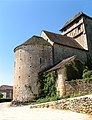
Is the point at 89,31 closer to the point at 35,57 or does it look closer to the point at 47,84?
the point at 35,57

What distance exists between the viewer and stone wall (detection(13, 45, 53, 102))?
1151 inches

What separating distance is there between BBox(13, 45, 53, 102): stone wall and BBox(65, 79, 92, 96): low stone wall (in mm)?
6456

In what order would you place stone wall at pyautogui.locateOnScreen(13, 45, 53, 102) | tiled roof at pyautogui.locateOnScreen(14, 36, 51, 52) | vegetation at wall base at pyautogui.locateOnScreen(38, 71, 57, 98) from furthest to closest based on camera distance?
tiled roof at pyautogui.locateOnScreen(14, 36, 51, 52)
stone wall at pyautogui.locateOnScreen(13, 45, 53, 102)
vegetation at wall base at pyautogui.locateOnScreen(38, 71, 57, 98)

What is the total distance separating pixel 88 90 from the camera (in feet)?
72.1

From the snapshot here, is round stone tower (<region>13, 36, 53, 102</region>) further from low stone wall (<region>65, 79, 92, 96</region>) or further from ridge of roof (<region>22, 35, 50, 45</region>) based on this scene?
low stone wall (<region>65, 79, 92, 96</region>)

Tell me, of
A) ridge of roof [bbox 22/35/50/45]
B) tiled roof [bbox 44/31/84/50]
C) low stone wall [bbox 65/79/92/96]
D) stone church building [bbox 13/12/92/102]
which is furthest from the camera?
tiled roof [bbox 44/31/84/50]

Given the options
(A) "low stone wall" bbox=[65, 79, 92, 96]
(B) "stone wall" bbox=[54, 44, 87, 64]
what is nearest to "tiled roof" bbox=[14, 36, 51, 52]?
(B) "stone wall" bbox=[54, 44, 87, 64]

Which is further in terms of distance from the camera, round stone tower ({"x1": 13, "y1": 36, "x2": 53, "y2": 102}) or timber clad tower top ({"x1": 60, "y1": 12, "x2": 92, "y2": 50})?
timber clad tower top ({"x1": 60, "y1": 12, "x2": 92, "y2": 50})

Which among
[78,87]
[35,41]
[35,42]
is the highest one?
[35,41]

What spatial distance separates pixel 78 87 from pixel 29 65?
1008 cm

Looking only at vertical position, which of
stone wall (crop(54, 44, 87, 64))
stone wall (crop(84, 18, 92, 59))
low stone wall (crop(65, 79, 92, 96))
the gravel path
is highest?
stone wall (crop(84, 18, 92, 59))

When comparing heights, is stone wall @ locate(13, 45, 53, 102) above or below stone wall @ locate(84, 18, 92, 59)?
below

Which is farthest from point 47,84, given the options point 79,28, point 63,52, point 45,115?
point 79,28

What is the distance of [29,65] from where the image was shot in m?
30.2
